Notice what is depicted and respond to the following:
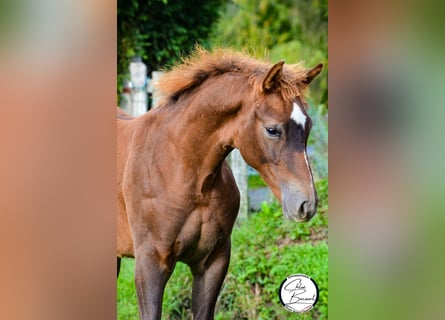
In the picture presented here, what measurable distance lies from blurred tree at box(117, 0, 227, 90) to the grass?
2.62 feet

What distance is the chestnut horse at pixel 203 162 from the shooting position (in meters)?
2.49

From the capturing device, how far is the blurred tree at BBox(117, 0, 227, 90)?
3129 mm

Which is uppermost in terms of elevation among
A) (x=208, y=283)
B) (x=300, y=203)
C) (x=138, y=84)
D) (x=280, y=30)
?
(x=280, y=30)

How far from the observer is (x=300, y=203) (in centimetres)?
245

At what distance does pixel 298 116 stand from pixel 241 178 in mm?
986

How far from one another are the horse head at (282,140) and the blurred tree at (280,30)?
1.38ft

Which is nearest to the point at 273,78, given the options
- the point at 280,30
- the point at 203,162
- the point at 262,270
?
the point at 203,162

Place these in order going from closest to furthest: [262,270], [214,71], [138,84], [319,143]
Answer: [214,71] → [262,270] → [138,84] → [319,143]

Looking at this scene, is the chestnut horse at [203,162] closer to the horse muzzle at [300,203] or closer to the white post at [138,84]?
the horse muzzle at [300,203]

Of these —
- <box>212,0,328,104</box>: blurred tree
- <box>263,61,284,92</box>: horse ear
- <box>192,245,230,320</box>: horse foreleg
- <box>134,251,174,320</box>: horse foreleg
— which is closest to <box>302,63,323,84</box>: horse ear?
<box>263,61,284,92</box>: horse ear

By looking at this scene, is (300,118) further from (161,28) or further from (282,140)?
(161,28)

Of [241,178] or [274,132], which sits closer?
[274,132]
